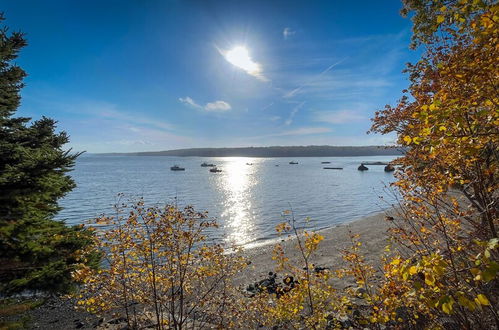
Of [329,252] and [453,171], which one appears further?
[329,252]

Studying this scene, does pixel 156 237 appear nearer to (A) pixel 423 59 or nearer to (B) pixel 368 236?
(A) pixel 423 59

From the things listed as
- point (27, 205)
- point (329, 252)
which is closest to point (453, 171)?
point (27, 205)

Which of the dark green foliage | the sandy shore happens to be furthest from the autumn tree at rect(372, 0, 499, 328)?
the sandy shore

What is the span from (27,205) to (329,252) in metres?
18.6

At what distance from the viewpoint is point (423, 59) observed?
779cm

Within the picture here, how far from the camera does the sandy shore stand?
669 inches

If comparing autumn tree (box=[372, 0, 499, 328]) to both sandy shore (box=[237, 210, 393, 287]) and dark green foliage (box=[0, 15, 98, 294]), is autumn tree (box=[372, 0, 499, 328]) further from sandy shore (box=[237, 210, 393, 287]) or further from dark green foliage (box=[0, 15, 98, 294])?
sandy shore (box=[237, 210, 393, 287])

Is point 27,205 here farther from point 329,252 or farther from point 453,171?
point 329,252

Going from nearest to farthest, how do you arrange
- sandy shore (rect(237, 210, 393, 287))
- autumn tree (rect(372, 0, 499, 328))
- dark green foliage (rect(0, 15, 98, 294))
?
autumn tree (rect(372, 0, 499, 328)), dark green foliage (rect(0, 15, 98, 294)), sandy shore (rect(237, 210, 393, 287))

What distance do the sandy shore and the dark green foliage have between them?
948 cm

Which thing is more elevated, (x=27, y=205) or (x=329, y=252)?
(x=27, y=205)

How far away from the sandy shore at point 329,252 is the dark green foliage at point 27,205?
31.1ft

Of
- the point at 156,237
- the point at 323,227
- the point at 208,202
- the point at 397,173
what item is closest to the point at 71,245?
the point at 156,237

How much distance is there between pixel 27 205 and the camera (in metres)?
8.24
